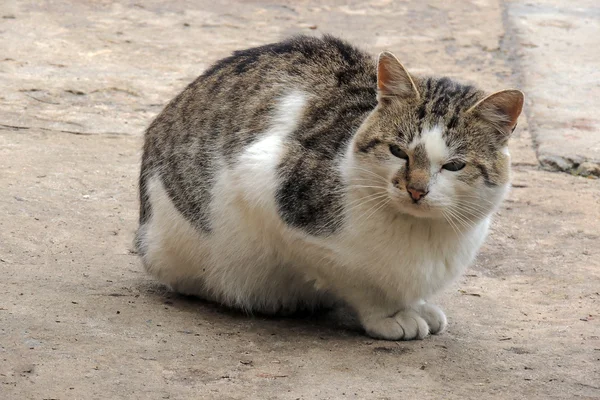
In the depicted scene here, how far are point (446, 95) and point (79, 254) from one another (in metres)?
1.94

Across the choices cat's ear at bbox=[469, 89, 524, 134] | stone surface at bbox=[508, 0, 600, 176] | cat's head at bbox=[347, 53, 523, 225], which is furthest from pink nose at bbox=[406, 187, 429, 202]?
stone surface at bbox=[508, 0, 600, 176]

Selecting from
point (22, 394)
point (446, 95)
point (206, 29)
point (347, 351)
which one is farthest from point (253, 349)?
point (206, 29)

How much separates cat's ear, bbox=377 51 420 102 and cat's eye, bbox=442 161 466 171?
1.07 ft

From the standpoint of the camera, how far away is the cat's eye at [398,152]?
348cm

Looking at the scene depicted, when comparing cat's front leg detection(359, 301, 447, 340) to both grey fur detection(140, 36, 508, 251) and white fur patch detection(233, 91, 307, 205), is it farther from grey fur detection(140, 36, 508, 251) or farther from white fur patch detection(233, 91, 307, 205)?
white fur patch detection(233, 91, 307, 205)

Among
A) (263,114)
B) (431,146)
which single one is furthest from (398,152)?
(263,114)

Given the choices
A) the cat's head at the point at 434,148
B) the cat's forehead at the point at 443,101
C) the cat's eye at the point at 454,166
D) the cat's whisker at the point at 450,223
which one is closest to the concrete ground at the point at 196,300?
the cat's whisker at the point at 450,223

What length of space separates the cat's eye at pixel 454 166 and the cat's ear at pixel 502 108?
0.23m

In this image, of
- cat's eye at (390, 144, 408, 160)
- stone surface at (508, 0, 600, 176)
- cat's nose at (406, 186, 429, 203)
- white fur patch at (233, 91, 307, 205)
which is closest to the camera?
cat's nose at (406, 186, 429, 203)

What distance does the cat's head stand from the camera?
3424 millimetres

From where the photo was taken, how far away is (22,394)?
2994 mm

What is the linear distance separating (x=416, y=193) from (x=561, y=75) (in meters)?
4.85

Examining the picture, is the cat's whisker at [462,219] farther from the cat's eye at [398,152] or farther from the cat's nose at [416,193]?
the cat's eye at [398,152]

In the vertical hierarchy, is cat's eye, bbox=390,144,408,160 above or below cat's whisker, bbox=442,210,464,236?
above
